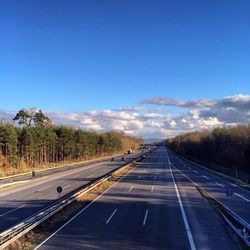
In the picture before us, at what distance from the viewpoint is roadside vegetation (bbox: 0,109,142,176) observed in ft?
235

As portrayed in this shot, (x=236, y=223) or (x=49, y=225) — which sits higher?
(x=49, y=225)

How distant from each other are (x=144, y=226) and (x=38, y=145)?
65.3m

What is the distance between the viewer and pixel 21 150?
7969 cm

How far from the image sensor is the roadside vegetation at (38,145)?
71500mm

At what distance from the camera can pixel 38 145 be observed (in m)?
84.9

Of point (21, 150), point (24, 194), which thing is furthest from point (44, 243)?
point (21, 150)

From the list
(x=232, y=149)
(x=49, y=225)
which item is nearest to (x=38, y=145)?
(x=232, y=149)

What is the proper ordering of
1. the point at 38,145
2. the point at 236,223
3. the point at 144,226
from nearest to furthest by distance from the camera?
the point at 144,226
the point at 236,223
the point at 38,145

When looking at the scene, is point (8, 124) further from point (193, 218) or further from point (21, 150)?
point (193, 218)

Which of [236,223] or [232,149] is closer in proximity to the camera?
[236,223]

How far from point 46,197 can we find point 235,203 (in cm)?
1449

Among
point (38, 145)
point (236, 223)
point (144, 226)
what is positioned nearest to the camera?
point (144, 226)

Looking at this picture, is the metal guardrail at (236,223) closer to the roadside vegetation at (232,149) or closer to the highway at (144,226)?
the highway at (144,226)

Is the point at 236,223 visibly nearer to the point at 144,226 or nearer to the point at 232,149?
the point at 144,226
